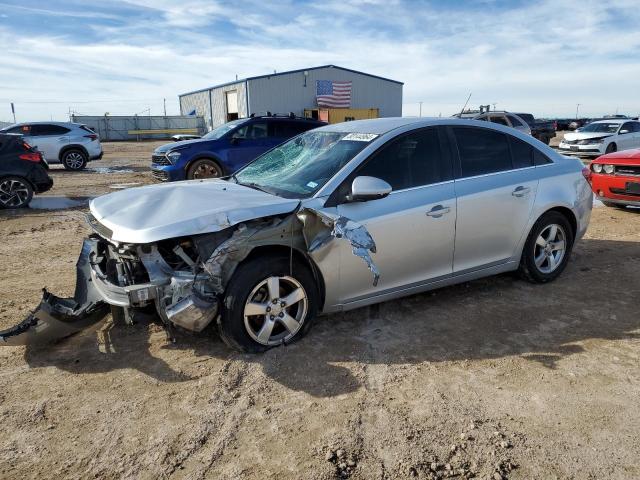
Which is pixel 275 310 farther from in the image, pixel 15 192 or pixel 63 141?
pixel 63 141

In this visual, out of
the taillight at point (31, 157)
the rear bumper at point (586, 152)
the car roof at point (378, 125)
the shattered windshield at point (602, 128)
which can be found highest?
the car roof at point (378, 125)

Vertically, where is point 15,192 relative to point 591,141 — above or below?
below

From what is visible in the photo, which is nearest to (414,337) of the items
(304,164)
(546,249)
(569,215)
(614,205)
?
(304,164)

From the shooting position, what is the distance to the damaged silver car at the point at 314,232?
3.38m

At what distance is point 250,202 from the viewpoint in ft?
11.9

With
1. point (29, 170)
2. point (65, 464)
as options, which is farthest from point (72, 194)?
point (65, 464)

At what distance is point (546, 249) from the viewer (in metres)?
5.04

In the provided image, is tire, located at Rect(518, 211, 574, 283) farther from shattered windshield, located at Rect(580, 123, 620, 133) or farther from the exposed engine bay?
shattered windshield, located at Rect(580, 123, 620, 133)

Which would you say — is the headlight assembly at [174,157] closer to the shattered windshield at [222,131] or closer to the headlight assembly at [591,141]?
the shattered windshield at [222,131]

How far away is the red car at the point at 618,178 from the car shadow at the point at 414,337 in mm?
3691

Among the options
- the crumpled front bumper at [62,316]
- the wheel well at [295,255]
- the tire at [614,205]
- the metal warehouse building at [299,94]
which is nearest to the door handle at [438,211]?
the wheel well at [295,255]

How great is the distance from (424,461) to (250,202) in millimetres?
2057

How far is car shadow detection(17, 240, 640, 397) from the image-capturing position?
11.5ft

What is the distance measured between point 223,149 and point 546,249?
787 cm
